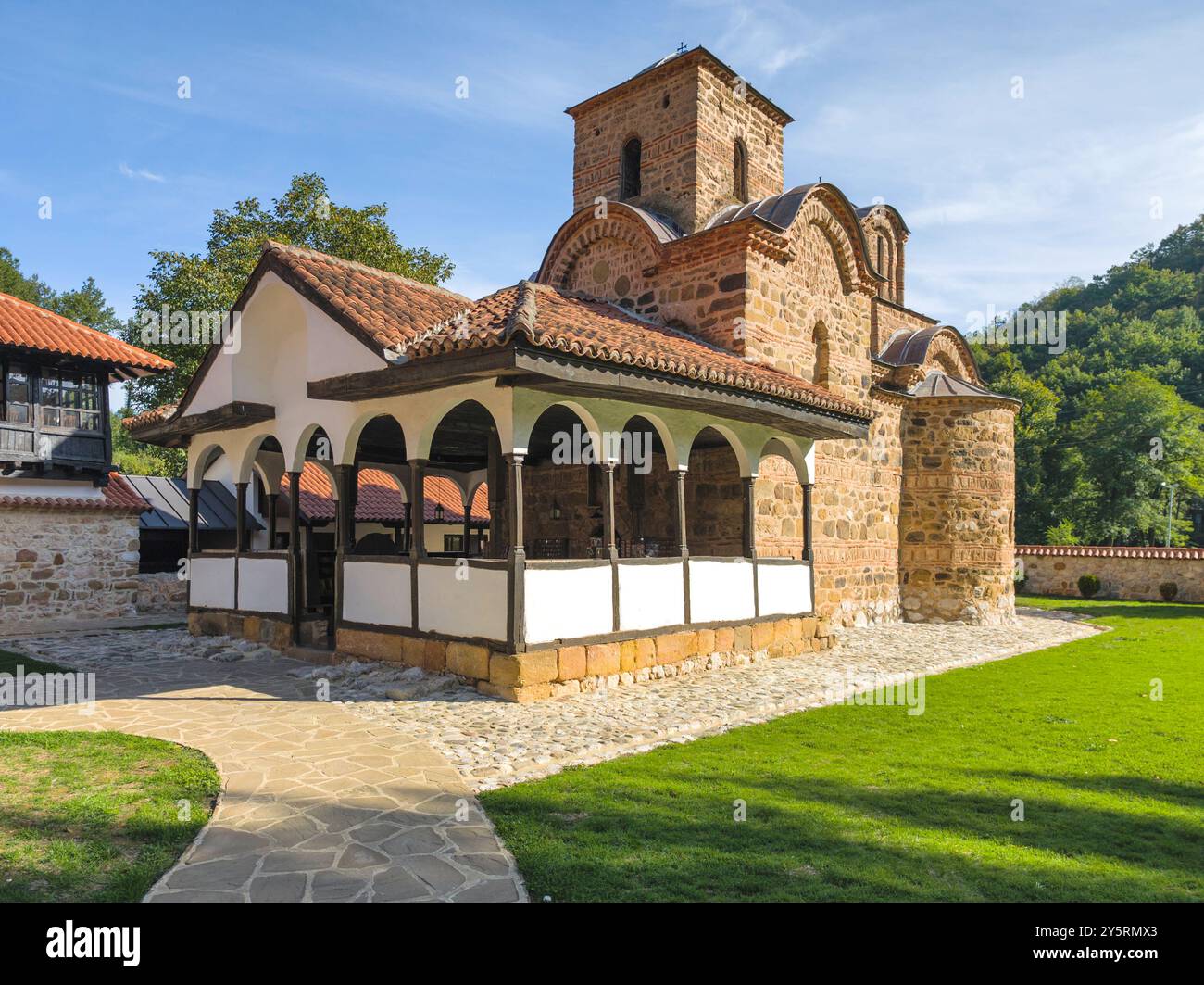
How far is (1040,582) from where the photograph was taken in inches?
959

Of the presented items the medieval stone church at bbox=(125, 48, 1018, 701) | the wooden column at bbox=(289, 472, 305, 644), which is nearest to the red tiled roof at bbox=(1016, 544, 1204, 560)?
the medieval stone church at bbox=(125, 48, 1018, 701)

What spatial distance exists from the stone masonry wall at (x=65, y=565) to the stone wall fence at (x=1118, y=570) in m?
23.9

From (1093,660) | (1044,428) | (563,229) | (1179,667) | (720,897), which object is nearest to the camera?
(720,897)

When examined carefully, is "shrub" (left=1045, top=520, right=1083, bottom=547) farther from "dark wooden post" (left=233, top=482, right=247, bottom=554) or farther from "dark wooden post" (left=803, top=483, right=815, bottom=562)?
"dark wooden post" (left=233, top=482, right=247, bottom=554)

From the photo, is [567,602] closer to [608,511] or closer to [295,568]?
[608,511]

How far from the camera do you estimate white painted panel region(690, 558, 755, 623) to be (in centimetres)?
967

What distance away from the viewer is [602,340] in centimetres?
803

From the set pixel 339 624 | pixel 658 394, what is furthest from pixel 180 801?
pixel 658 394

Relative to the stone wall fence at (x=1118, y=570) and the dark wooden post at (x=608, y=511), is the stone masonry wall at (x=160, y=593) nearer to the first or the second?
the dark wooden post at (x=608, y=511)

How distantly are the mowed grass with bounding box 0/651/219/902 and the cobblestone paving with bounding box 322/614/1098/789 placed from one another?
1.68 meters

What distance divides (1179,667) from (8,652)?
50.7 feet

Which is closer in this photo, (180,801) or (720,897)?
(720,897)

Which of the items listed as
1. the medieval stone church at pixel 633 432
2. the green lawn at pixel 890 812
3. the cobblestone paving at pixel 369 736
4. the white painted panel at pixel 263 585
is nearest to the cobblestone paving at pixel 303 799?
the cobblestone paving at pixel 369 736

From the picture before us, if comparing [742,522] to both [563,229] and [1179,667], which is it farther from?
[563,229]
